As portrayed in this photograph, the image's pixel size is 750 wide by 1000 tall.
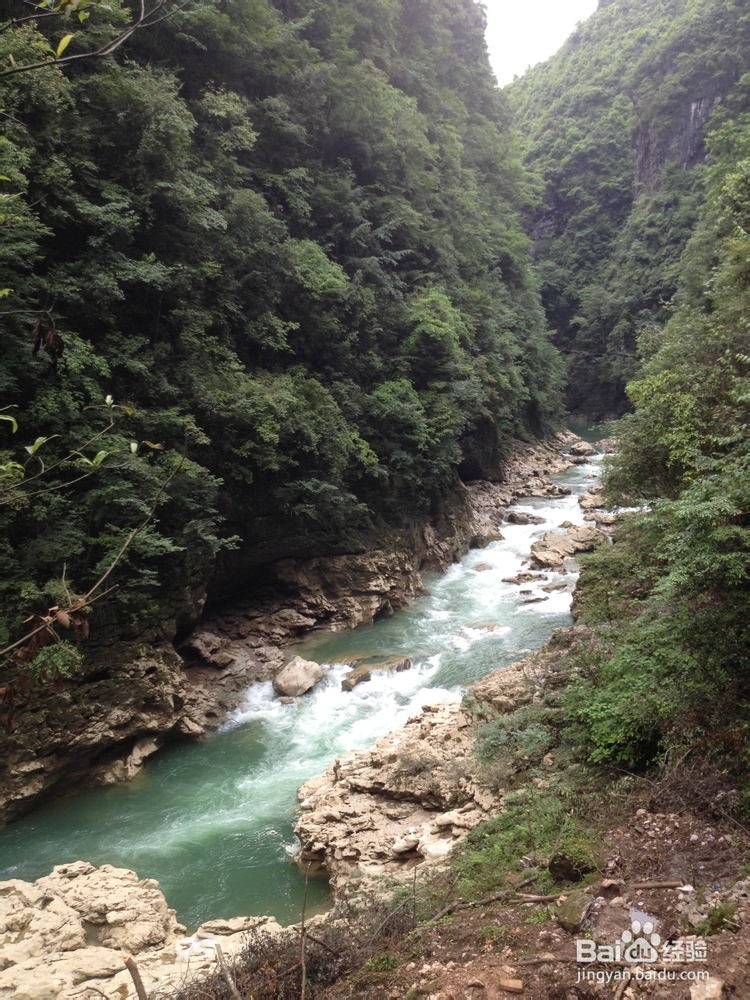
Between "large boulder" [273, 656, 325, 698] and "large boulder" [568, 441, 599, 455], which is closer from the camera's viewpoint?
"large boulder" [273, 656, 325, 698]

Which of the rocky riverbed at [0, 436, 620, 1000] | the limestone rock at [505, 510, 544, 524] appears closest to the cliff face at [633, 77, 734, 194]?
the limestone rock at [505, 510, 544, 524]

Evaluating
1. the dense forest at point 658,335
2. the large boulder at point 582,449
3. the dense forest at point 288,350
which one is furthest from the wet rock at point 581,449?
the dense forest at point 288,350

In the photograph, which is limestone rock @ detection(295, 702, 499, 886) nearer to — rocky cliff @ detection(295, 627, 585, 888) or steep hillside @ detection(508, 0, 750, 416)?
rocky cliff @ detection(295, 627, 585, 888)

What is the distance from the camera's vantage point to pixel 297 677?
38.4 feet

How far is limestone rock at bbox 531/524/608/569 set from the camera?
1694cm

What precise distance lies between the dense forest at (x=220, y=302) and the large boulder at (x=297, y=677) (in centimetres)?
254

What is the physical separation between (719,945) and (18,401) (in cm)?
1024

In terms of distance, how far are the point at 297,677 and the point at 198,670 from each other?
2.03 metres

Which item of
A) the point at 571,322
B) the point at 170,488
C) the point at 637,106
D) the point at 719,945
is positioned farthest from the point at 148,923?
the point at 637,106

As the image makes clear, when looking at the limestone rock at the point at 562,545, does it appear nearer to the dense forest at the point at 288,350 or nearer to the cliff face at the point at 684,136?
the dense forest at the point at 288,350

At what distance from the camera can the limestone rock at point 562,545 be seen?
667 inches

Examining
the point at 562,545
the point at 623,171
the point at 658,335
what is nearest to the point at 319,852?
the point at 562,545

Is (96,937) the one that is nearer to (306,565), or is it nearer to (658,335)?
(306,565)

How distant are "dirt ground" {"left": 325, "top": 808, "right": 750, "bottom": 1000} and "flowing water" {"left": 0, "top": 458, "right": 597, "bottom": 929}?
3.21 metres
